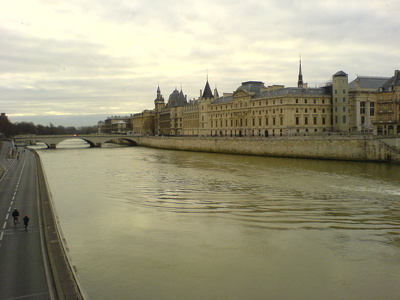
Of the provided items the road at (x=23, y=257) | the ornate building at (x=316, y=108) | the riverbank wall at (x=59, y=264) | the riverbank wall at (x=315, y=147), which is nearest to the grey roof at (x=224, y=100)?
the ornate building at (x=316, y=108)

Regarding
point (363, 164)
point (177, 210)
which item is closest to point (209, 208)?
point (177, 210)

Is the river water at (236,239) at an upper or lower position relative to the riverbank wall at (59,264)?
lower

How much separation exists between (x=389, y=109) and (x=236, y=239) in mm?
41872

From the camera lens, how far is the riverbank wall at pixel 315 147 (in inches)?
1512

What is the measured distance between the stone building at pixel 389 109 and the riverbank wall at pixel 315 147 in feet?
37.1

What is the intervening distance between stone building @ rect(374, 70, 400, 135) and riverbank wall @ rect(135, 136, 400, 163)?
1129 centimetres

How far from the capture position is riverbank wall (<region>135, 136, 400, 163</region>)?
3841 cm

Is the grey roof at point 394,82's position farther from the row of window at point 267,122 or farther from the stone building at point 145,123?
the stone building at point 145,123

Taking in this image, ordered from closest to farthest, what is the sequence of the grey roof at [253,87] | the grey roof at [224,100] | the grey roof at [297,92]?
the grey roof at [297,92] → the grey roof at [253,87] → the grey roof at [224,100]

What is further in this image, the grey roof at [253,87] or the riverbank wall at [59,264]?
the grey roof at [253,87]

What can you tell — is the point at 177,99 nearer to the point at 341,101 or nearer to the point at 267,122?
Result: the point at 267,122

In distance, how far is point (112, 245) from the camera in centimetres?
1462

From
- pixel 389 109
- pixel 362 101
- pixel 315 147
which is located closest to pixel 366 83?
pixel 362 101

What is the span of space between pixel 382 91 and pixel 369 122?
28.7ft
